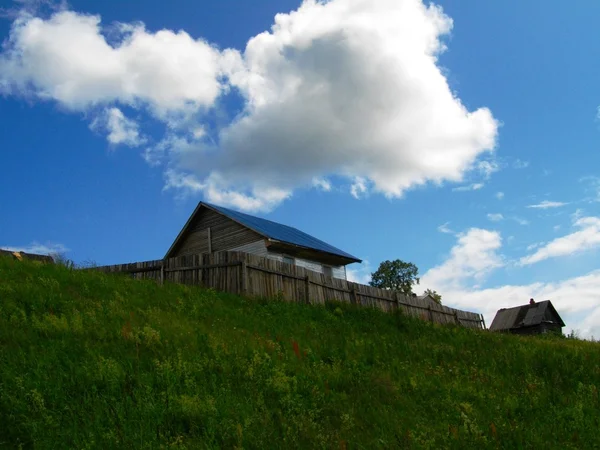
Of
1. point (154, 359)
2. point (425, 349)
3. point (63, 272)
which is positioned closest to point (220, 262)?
point (63, 272)

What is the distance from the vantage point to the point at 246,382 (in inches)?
344

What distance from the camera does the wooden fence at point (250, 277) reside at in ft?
59.8

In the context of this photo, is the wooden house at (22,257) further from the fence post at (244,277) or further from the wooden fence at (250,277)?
the fence post at (244,277)

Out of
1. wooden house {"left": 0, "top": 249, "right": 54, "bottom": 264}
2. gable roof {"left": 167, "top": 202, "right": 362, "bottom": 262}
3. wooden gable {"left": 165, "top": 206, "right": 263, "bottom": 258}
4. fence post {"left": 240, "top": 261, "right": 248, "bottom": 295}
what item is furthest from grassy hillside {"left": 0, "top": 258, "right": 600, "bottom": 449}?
wooden gable {"left": 165, "top": 206, "right": 263, "bottom": 258}

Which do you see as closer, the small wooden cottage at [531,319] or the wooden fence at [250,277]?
the wooden fence at [250,277]

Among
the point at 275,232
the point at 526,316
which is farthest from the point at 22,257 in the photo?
the point at 526,316

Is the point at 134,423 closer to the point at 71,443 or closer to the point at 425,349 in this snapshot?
the point at 71,443

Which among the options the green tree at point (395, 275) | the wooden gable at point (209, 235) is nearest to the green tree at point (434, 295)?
the green tree at point (395, 275)

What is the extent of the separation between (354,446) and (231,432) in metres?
1.58

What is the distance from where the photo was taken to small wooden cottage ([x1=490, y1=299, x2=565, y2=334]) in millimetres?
52938

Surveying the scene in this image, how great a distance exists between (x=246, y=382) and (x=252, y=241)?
1974cm

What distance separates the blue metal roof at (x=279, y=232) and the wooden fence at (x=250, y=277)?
6.91m

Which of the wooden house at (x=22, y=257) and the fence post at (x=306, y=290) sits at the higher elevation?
the wooden house at (x=22, y=257)

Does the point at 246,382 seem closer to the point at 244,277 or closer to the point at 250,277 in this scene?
the point at 244,277
